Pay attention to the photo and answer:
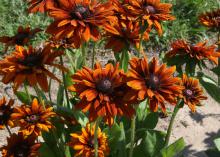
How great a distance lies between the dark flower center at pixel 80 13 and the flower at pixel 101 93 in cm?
24

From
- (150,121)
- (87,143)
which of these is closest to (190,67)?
(150,121)

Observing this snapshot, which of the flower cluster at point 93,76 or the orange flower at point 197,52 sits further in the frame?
the orange flower at point 197,52

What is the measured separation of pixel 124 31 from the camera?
2.08 metres

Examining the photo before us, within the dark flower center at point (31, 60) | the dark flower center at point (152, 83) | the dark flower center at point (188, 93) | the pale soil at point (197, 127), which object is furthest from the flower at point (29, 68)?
the pale soil at point (197, 127)

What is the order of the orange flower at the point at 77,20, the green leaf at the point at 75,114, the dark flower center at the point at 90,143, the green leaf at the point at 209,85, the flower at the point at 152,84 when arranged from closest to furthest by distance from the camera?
the flower at the point at 152,84, the orange flower at the point at 77,20, the dark flower center at the point at 90,143, the green leaf at the point at 75,114, the green leaf at the point at 209,85

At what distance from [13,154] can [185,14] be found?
2.89m

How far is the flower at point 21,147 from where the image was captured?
1.99 m

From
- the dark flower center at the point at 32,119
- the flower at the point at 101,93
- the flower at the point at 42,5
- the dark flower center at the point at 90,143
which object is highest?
the flower at the point at 42,5

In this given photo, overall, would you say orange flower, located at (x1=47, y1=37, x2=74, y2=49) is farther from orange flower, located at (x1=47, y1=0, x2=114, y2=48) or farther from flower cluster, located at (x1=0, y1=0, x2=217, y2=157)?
orange flower, located at (x1=47, y1=0, x2=114, y2=48)

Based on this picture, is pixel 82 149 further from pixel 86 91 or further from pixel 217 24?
pixel 217 24

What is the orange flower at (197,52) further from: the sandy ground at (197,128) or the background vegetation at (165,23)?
the background vegetation at (165,23)

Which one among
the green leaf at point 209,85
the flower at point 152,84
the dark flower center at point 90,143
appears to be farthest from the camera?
the green leaf at point 209,85

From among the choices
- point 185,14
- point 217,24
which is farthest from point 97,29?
point 185,14

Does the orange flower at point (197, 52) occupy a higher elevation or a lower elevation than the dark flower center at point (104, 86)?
higher
